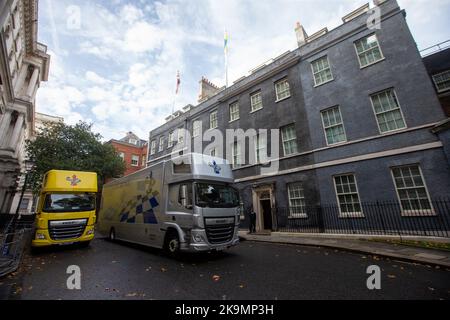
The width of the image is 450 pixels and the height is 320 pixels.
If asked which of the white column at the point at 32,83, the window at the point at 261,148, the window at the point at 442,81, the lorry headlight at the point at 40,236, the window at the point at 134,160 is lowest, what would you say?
the lorry headlight at the point at 40,236

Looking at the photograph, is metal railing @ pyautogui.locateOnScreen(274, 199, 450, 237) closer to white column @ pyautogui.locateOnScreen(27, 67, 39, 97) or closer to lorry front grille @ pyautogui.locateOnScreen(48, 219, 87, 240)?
lorry front grille @ pyautogui.locateOnScreen(48, 219, 87, 240)

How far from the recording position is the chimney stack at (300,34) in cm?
1549

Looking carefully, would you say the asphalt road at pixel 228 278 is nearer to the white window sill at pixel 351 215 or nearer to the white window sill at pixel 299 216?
the white window sill at pixel 351 215

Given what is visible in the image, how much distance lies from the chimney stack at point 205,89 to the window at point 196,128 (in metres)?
3.10

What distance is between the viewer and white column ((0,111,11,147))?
1905 centimetres

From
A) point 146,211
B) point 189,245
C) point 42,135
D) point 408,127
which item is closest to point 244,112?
point 408,127

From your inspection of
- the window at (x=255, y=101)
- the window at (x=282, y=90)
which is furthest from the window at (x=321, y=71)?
the window at (x=255, y=101)

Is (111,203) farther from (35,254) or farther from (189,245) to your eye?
(189,245)

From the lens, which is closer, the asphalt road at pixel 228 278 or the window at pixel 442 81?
the asphalt road at pixel 228 278

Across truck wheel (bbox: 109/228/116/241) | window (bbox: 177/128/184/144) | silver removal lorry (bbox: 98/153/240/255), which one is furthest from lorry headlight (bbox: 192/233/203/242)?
window (bbox: 177/128/184/144)

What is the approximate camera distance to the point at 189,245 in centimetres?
644

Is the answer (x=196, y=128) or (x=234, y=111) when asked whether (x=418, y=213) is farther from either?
(x=196, y=128)

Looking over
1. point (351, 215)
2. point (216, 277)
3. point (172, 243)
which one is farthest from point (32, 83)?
point (351, 215)
